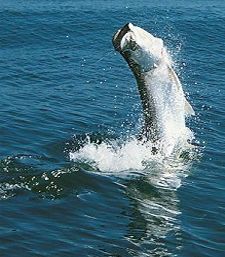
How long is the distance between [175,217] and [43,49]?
67.7 ft

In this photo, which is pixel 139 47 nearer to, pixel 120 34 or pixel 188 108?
pixel 120 34

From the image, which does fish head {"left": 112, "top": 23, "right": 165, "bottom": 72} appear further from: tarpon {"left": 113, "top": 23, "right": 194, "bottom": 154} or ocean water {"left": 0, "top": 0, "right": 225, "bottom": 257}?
ocean water {"left": 0, "top": 0, "right": 225, "bottom": 257}

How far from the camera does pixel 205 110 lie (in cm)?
2336

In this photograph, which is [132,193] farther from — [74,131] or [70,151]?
[74,131]

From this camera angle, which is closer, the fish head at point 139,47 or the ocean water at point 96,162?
the ocean water at point 96,162

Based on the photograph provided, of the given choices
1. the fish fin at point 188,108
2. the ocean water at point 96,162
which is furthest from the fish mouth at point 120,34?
the ocean water at point 96,162

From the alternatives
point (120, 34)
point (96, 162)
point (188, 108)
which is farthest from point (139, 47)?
point (96, 162)

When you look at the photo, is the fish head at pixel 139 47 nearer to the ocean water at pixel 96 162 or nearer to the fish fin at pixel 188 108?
the fish fin at pixel 188 108

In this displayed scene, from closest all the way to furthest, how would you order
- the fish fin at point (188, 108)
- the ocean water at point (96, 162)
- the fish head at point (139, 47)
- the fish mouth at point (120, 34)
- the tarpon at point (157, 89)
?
the ocean water at point (96, 162), the fish mouth at point (120, 34), the fish head at point (139, 47), the tarpon at point (157, 89), the fish fin at point (188, 108)

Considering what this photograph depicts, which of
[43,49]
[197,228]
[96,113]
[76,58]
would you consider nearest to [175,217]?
[197,228]

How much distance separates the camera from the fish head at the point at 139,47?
1580cm

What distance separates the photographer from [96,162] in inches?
687

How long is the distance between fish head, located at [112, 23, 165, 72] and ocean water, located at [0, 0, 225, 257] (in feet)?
8.10

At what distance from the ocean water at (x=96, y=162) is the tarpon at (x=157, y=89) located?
2.25 feet
